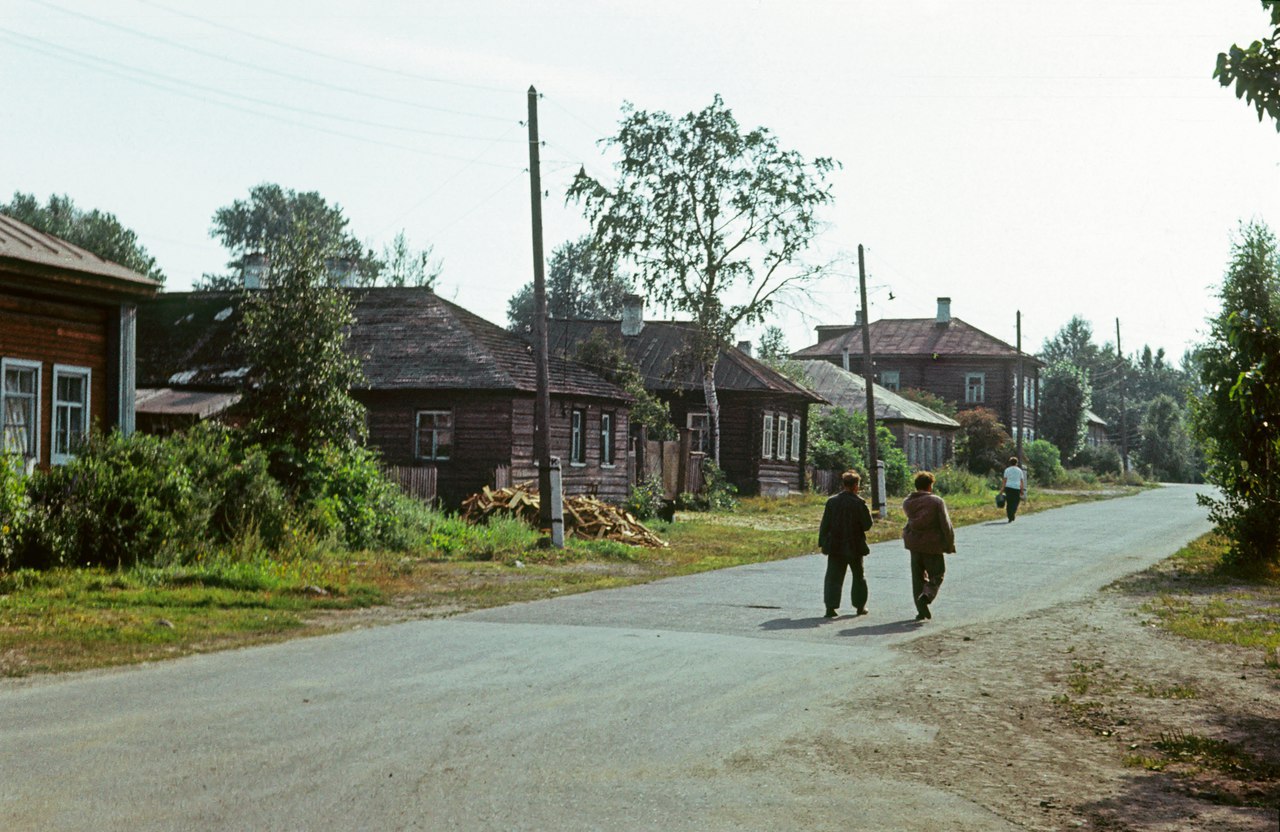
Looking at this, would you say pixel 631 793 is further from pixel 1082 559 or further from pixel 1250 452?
pixel 1082 559

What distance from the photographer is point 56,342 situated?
20.2m

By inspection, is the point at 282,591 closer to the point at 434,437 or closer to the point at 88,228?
the point at 434,437

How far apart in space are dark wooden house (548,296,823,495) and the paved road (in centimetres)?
3552

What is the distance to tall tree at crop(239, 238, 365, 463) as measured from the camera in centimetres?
2291

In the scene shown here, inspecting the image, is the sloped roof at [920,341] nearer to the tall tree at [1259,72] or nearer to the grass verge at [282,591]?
the grass verge at [282,591]

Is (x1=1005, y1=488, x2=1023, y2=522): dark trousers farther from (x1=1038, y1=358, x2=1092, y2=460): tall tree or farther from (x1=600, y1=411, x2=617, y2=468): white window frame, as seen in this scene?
(x1=1038, y1=358, x2=1092, y2=460): tall tree

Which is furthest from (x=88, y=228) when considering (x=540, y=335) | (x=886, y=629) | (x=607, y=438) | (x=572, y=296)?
(x=886, y=629)

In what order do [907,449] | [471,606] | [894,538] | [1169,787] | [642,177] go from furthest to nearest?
[907,449] < [642,177] < [894,538] < [471,606] < [1169,787]

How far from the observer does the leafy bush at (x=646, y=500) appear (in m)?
34.3

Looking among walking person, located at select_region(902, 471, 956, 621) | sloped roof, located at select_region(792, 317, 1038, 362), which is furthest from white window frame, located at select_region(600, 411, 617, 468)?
sloped roof, located at select_region(792, 317, 1038, 362)

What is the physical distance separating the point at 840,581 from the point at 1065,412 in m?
75.2

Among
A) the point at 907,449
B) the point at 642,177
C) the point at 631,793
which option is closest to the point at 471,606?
the point at 631,793

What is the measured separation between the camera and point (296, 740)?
781cm

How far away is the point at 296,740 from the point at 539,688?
2.31 metres
